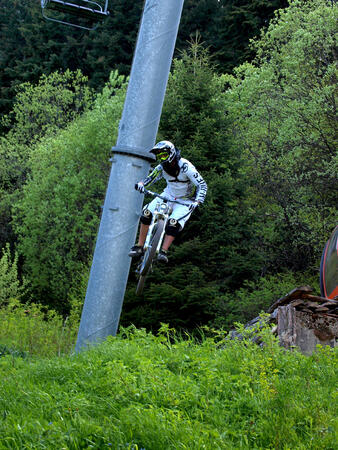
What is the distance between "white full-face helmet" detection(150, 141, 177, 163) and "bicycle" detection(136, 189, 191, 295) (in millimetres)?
386

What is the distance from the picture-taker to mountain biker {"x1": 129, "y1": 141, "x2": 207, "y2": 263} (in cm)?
676

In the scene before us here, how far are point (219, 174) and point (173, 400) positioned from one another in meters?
14.0

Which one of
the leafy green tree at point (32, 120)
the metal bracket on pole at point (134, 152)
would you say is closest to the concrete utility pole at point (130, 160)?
the metal bracket on pole at point (134, 152)

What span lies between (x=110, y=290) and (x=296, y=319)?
223 cm

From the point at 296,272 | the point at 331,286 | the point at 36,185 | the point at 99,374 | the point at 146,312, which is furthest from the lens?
the point at 36,185

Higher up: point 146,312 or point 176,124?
point 176,124

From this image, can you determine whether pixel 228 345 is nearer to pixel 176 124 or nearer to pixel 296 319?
pixel 296 319

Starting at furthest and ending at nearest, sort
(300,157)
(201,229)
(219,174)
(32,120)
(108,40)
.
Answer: (108,40) < (32,120) < (300,157) < (219,174) < (201,229)

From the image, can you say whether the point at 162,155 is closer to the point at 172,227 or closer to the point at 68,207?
the point at 172,227

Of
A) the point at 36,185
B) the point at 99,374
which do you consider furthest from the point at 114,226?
the point at 36,185

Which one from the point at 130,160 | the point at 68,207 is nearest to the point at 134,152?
the point at 130,160

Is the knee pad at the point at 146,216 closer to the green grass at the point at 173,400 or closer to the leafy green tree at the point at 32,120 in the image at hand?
the green grass at the point at 173,400

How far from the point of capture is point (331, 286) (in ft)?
29.9

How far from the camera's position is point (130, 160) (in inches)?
257
